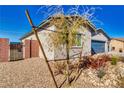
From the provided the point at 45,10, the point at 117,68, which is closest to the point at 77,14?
the point at 45,10

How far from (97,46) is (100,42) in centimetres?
116

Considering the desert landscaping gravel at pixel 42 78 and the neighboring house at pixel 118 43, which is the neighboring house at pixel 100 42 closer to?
the neighboring house at pixel 118 43

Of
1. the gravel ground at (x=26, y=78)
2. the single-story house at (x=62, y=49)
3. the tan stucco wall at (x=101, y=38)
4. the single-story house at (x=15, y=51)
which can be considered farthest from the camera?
the tan stucco wall at (x=101, y=38)

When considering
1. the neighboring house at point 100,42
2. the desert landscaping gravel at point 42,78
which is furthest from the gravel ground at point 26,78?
the neighboring house at point 100,42

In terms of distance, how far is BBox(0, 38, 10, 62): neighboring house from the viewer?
58.7 feet

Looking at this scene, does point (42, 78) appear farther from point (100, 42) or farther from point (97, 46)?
point (100, 42)

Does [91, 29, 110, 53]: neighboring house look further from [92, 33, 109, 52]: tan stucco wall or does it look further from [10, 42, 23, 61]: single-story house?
[10, 42, 23, 61]: single-story house

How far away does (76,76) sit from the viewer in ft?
41.4

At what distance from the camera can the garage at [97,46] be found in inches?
951

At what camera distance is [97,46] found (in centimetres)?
2491

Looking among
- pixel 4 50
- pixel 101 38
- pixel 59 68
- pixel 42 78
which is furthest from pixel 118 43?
pixel 42 78

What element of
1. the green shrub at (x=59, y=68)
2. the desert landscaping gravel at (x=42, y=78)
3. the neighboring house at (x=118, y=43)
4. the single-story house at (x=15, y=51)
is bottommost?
the desert landscaping gravel at (x=42, y=78)

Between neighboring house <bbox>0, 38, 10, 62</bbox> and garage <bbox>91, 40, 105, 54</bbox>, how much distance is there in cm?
845

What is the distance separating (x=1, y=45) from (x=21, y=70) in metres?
4.75
